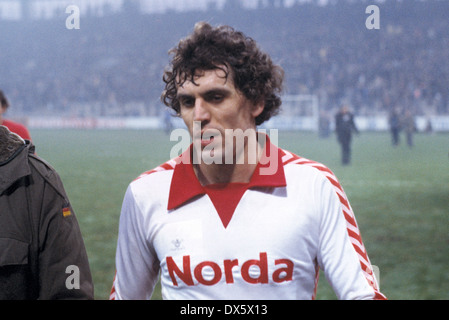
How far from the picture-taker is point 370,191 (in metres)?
11.6

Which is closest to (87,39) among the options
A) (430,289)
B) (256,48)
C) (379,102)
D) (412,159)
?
(379,102)

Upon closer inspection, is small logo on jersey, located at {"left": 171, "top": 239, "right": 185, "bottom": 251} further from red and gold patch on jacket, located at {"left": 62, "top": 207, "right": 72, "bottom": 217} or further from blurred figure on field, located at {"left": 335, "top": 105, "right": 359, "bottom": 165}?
blurred figure on field, located at {"left": 335, "top": 105, "right": 359, "bottom": 165}

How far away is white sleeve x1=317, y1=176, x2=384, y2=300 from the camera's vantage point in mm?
1860

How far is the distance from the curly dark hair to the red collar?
9.3 inches

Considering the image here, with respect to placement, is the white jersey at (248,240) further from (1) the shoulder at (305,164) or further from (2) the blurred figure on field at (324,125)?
(2) the blurred figure on field at (324,125)

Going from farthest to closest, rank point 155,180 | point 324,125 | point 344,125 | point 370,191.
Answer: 1. point 324,125
2. point 344,125
3. point 370,191
4. point 155,180

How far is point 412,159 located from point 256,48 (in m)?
15.5

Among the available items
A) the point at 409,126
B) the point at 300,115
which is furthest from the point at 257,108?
the point at 300,115

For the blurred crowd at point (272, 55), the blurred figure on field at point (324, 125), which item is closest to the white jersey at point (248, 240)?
the blurred figure on field at point (324, 125)

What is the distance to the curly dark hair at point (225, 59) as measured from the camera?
201cm

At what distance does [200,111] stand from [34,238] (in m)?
0.66

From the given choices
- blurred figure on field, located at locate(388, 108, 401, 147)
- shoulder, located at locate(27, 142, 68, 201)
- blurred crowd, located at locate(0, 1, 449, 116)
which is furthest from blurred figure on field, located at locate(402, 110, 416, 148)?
shoulder, located at locate(27, 142, 68, 201)

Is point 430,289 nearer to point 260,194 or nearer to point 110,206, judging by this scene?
point 260,194

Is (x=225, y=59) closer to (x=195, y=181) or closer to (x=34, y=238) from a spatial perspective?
(x=195, y=181)
